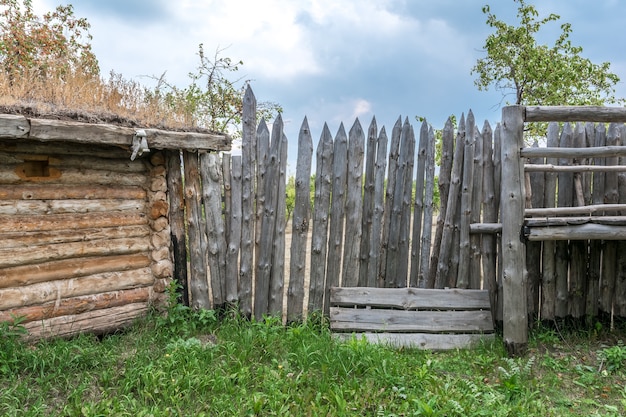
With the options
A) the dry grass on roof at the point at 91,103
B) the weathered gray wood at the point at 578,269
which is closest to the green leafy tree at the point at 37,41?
the dry grass on roof at the point at 91,103

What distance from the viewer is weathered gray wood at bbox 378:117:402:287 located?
18.9 feet

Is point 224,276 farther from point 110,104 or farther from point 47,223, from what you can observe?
point 110,104

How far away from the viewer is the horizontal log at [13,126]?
175 inches

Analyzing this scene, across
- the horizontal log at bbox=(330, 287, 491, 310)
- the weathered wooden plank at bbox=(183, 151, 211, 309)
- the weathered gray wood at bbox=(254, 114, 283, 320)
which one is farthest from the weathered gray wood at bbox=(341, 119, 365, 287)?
the weathered wooden plank at bbox=(183, 151, 211, 309)

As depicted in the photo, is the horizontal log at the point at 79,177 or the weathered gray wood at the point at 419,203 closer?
the horizontal log at the point at 79,177

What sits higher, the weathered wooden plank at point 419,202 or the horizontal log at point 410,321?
the weathered wooden plank at point 419,202

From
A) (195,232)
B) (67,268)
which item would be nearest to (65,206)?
(67,268)

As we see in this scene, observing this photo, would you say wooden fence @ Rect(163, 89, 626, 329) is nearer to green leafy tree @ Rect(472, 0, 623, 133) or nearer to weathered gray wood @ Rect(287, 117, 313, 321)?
weathered gray wood @ Rect(287, 117, 313, 321)

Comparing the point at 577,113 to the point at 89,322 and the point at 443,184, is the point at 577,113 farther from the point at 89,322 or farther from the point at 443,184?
the point at 89,322

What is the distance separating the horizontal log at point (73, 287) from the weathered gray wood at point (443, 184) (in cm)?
337

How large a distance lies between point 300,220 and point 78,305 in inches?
102

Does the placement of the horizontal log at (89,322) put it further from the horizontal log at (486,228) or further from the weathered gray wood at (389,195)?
the horizontal log at (486,228)

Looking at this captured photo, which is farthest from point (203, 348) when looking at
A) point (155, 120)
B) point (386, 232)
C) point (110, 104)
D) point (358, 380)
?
point (110, 104)

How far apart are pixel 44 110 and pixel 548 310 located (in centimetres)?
598
